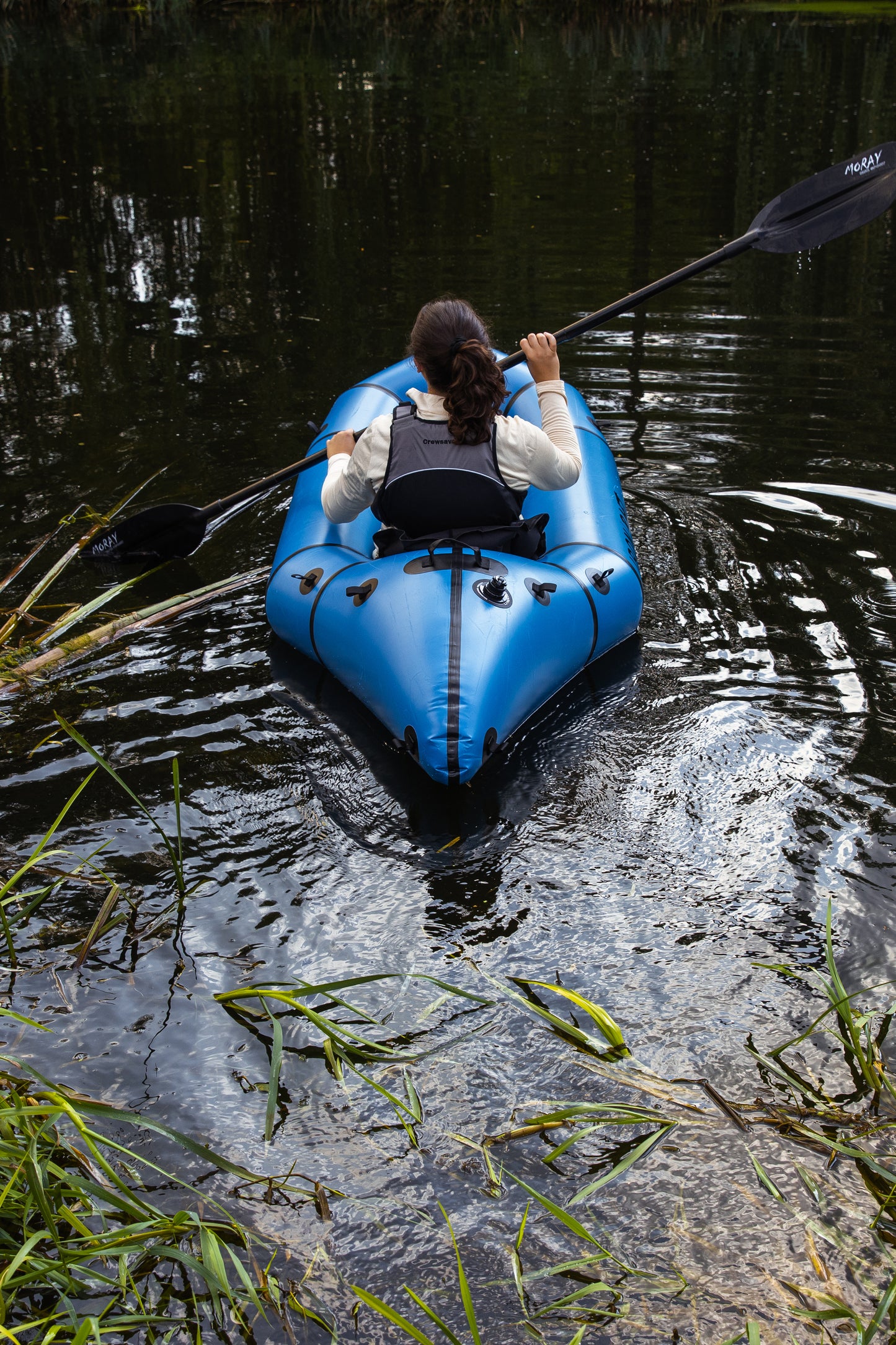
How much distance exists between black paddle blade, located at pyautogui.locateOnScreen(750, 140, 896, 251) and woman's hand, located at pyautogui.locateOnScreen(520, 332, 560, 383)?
1210 millimetres

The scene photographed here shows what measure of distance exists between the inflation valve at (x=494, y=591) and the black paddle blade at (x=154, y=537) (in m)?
1.47

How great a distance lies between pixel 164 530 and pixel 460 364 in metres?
1.55

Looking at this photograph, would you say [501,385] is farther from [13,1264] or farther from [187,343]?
[187,343]

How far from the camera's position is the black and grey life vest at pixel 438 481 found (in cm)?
309

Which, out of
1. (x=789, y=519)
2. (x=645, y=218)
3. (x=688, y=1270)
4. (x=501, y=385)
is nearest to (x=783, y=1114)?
(x=688, y=1270)

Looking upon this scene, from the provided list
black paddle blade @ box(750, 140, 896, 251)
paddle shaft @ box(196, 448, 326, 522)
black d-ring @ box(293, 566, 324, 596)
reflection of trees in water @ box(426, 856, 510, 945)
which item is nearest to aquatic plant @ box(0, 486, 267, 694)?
paddle shaft @ box(196, 448, 326, 522)

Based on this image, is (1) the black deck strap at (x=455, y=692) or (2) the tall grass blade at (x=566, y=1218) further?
(1) the black deck strap at (x=455, y=692)

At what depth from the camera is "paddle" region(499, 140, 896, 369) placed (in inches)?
155

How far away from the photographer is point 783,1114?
6.35ft

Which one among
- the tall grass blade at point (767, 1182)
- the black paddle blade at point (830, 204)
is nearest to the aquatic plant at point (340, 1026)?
the tall grass blade at point (767, 1182)

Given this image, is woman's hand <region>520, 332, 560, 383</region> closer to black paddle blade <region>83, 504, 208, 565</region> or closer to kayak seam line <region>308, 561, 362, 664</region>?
kayak seam line <region>308, 561, 362, 664</region>

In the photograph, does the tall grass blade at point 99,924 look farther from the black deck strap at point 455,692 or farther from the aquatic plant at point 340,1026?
the black deck strap at point 455,692

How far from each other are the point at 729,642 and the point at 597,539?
523mm

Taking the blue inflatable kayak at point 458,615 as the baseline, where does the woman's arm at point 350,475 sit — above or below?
above
